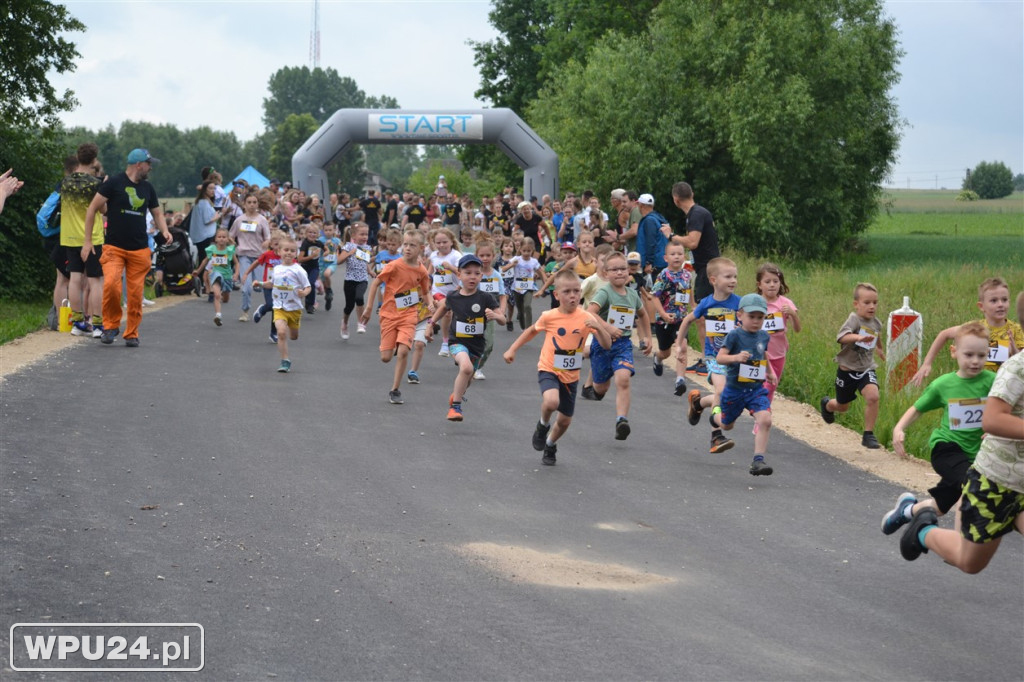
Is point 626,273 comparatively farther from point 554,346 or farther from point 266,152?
point 266,152

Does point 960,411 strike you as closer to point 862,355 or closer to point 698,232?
point 862,355

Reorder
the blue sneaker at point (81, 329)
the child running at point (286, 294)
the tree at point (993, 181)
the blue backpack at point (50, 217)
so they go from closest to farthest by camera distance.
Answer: the child running at point (286, 294)
the blue sneaker at point (81, 329)
the blue backpack at point (50, 217)
the tree at point (993, 181)

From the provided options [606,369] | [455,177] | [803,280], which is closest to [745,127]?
[803,280]

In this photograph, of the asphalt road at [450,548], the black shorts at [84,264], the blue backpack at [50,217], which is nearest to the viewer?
the asphalt road at [450,548]

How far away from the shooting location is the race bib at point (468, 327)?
12.9 m

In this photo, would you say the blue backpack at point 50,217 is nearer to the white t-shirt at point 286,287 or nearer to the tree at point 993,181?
the white t-shirt at point 286,287

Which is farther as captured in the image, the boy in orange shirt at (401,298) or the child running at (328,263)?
the child running at (328,263)

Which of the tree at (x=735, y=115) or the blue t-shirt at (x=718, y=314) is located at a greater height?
the tree at (x=735, y=115)

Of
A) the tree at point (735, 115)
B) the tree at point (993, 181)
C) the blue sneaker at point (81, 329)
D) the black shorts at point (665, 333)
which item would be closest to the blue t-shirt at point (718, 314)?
the black shorts at point (665, 333)

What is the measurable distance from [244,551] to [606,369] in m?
5.48

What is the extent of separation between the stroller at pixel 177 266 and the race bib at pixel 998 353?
17.0 metres

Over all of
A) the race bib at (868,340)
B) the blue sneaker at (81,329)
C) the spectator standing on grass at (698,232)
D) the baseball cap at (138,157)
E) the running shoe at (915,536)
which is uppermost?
the baseball cap at (138,157)

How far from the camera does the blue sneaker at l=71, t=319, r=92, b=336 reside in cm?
1700

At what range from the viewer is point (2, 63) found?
78.5 ft
